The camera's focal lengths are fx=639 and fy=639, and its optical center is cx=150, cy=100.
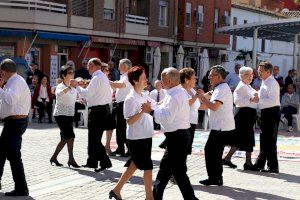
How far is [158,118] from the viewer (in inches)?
327

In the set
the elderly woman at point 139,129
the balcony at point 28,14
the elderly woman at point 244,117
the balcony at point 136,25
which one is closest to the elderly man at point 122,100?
the elderly woman at point 244,117

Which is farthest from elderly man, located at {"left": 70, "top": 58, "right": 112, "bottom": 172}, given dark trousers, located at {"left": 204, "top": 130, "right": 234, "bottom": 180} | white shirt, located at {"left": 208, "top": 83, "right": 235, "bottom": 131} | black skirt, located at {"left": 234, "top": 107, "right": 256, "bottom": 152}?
black skirt, located at {"left": 234, "top": 107, "right": 256, "bottom": 152}

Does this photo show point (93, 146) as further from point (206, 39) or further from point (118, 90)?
point (206, 39)

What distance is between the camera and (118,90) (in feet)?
43.8

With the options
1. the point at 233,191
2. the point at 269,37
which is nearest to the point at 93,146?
the point at 233,191

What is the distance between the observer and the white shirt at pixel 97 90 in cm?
1150

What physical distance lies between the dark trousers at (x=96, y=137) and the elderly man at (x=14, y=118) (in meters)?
2.44

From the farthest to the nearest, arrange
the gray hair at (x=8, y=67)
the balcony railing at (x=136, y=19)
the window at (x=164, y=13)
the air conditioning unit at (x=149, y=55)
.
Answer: the window at (x=164, y=13) → the air conditioning unit at (x=149, y=55) → the balcony railing at (x=136, y=19) → the gray hair at (x=8, y=67)

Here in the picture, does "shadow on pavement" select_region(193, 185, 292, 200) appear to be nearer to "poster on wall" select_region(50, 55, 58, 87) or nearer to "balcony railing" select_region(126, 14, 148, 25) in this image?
"poster on wall" select_region(50, 55, 58, 87)

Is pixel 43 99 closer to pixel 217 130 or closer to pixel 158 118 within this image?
pixel 217 130

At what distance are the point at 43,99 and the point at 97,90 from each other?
1135 cm

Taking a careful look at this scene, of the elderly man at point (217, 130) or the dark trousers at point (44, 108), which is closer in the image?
the elderly man at point (217, 130)

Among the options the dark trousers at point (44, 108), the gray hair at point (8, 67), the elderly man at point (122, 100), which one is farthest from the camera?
the dark trousers at point (44, 108)

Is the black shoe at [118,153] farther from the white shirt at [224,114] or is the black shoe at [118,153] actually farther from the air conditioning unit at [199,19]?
the air conditioning unit at [199,19]
